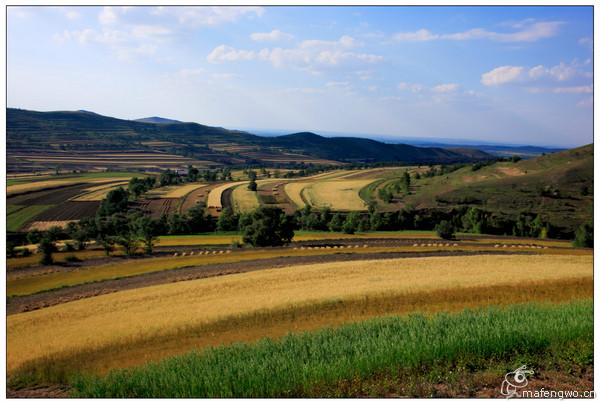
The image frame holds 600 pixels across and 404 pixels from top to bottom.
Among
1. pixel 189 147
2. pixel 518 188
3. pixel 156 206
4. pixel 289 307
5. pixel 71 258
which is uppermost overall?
pixel 189 147

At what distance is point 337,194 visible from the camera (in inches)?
2047

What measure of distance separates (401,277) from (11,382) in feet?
43.5

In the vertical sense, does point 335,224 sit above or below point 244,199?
below

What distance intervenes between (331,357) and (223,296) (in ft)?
27.1

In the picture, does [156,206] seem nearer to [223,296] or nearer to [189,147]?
[223,296]

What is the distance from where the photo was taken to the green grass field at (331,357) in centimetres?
566

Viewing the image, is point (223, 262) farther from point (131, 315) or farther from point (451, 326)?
point (451, 326)

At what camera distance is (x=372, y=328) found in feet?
25.1

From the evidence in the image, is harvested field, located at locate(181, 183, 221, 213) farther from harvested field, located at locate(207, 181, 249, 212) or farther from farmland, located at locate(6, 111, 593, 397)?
farmland, located at locate(6, 111, 593, 397)

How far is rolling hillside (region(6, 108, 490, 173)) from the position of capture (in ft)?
220

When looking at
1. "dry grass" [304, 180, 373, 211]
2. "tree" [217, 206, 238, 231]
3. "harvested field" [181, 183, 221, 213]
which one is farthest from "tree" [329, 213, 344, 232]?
"harvested field" [181, 183, 221, 213]

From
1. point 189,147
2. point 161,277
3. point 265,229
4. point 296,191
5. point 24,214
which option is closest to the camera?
point 161,277

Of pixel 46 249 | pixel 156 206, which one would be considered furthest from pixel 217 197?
pixel 46 249
